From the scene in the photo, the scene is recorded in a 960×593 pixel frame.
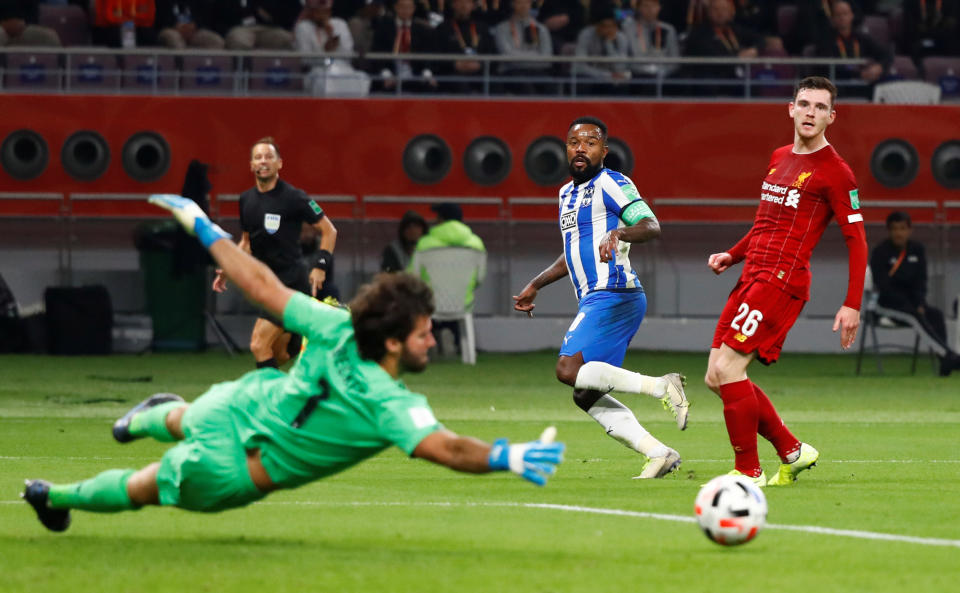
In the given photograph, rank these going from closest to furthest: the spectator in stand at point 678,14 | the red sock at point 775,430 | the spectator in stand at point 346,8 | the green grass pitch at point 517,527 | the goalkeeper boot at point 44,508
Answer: the green grass pitch at point 517,527 < the goalkeeper boot at point 44,508 < the red sock at point 775,430 < the spectator in stand at point 346,8 < the spectator in stand at point 678,14

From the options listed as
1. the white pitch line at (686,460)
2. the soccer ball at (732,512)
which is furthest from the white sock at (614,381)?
the soccer ball at (732,512)

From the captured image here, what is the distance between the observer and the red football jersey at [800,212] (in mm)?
9242

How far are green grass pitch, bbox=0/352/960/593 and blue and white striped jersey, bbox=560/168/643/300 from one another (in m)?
1.20

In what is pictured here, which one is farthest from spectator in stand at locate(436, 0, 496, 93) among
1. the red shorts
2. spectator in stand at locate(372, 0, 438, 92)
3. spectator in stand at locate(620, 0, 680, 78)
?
the red shorts

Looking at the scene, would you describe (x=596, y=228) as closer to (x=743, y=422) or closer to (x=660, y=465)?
(x=660, y=465)

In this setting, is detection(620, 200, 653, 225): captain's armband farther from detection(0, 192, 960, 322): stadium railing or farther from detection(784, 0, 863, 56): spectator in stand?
detection(784, 0, 863, 56): spectator in stand

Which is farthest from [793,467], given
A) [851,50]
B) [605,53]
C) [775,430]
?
[851,50]

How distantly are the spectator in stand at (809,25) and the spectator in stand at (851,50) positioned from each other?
0.41 feet

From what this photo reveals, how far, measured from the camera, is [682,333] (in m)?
23.8

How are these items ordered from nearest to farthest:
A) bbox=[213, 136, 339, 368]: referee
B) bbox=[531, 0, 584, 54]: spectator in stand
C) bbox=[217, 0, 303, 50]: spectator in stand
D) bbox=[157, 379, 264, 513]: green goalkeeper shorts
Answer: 1. bbox=[157, 379, 264, 513]: green goalkeeper shorts
2. bbox=[213, 136, 339, 368]: referee
3. bbox=[217, 0, 303, 50]: spectator in stand
4. bbox=[531, 0, 584, 54]: spectator in stand

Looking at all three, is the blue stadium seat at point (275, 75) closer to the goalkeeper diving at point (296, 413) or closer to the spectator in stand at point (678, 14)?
the spectator in stand at point (678, 14)

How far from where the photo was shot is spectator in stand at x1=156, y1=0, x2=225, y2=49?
2450 cm

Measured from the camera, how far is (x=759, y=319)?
923cm

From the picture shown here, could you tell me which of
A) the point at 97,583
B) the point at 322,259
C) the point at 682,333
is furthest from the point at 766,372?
the point at 97,583
